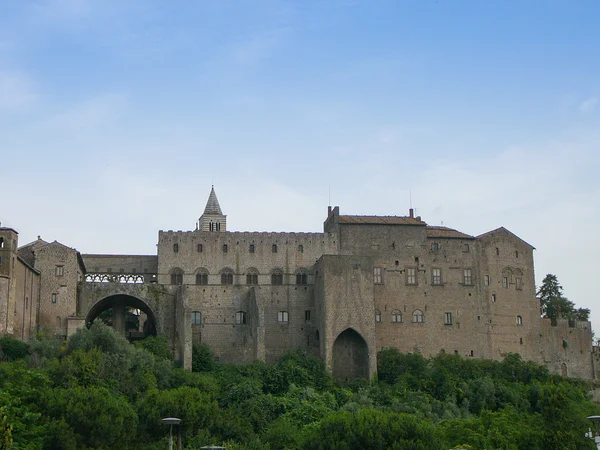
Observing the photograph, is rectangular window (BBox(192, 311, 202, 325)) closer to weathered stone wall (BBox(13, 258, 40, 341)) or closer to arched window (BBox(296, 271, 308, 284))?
arched window (BBox(296, 271, 308, 284))

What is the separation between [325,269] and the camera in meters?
71.7

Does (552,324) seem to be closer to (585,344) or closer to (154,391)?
(585,344)

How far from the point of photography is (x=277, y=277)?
247 ft

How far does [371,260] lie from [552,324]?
17132 millimetres

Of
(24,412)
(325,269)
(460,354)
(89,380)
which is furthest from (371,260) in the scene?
(24,412)

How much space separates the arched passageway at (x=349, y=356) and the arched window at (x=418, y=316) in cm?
509

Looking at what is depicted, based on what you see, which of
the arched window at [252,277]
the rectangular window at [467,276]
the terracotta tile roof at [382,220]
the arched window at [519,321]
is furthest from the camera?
the arched window at [519,321]

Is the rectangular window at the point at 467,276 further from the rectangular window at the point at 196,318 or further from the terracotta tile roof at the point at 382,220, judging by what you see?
the rectangular window at the point at 196,318

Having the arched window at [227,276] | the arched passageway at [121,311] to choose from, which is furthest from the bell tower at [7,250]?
the arched window at [227,276]

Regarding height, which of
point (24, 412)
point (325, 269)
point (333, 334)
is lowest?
A: point (24, 412)

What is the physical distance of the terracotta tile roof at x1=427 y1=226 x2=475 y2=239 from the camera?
7688cm

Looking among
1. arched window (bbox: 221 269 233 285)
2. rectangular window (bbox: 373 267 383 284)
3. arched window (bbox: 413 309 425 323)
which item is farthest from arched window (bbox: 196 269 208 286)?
arched window (bbox: 413 309 425 323)

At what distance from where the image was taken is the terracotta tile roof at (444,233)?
76.9 meters

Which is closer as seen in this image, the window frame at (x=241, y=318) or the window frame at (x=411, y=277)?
the window frame at (x=241, y=318)
